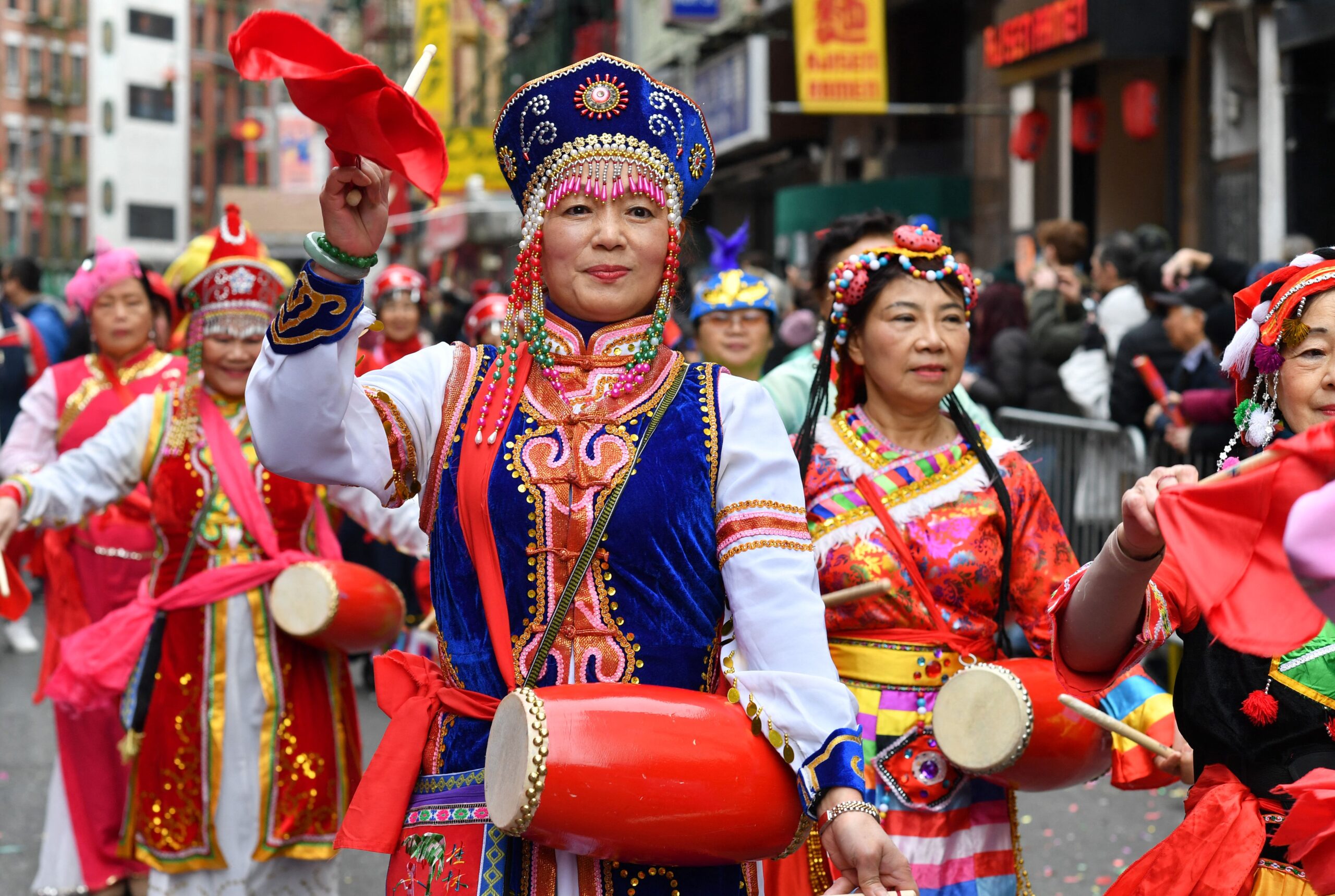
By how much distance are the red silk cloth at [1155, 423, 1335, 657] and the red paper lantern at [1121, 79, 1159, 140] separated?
1135 cm

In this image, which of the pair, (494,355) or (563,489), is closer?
(563,489)

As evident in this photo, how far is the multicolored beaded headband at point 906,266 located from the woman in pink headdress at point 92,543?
9.11 feet

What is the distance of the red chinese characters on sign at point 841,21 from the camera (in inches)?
652

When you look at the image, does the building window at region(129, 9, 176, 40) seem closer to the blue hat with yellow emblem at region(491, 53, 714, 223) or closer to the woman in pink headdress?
the woman in pink headdress

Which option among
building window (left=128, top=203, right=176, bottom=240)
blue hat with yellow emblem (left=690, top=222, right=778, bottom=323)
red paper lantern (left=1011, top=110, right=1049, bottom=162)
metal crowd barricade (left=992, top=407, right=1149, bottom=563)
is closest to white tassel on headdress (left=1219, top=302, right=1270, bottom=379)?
blue hat with yellow emblem (left=690, top=222, right=778, bottom=323)

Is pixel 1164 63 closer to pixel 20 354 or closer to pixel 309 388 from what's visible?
pixel 20 354

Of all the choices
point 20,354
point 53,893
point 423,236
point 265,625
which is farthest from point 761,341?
point 423,236

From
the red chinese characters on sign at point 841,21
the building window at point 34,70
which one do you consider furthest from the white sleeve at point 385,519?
the building window at point 34,70

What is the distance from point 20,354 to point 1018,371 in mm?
7200

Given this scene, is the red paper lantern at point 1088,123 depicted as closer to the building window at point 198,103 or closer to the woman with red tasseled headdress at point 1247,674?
the woman with red tasseled headdress at point 1247,674

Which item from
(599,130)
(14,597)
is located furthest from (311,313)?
(14,597)

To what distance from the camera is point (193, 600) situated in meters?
4.77

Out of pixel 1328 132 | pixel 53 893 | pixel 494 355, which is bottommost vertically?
pixel 53 893

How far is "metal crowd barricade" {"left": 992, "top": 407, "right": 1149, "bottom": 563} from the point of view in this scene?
7.96 metres
